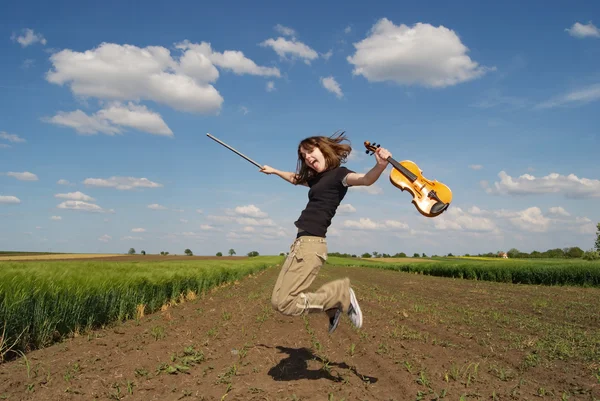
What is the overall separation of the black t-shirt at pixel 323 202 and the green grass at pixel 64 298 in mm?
5686

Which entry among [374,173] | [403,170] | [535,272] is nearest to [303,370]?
[374,173]

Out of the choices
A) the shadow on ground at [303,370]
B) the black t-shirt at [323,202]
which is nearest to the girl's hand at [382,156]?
the black t-shirt at [323,202]

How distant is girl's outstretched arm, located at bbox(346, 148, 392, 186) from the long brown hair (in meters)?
0.36

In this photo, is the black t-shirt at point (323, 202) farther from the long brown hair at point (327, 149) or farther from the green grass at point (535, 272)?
the green grass at point (535, 272)

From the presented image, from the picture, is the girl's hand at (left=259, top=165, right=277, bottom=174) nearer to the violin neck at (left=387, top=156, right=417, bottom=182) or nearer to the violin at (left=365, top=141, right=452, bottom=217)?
the violin at (left=365, top=141, right=452, bottom=217)

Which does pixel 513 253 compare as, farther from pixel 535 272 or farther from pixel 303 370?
pixel 303 370

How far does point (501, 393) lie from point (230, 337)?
4.67 m

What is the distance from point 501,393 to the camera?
5.52m

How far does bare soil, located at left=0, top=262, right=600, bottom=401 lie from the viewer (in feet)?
18.1

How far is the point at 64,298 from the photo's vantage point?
912cm

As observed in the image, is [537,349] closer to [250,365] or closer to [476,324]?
[476,324]

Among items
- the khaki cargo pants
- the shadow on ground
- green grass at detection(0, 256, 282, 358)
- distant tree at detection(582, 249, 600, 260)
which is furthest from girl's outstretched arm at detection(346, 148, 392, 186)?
distant tree at detection(582, 249, 600, 260)

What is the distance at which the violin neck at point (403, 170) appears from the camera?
4.38 metres

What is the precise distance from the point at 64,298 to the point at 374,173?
7459mm
